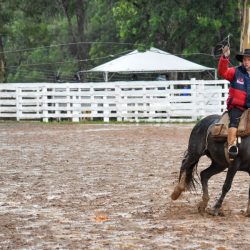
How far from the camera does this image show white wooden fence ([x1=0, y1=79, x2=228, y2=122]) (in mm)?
29203

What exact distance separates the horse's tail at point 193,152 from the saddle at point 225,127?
0.87 feet

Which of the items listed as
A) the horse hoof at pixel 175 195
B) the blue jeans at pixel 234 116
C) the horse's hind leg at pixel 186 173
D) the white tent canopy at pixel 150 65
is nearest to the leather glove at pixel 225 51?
the blue jeans at pixel 234 116

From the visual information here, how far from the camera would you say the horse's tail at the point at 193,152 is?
9359mm

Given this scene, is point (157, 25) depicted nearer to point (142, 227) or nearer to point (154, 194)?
point (154, 194)

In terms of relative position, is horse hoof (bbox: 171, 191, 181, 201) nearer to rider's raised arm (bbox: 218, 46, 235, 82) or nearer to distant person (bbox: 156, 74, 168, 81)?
rider's raised arm (bbox: 218, 46, 235, 82)

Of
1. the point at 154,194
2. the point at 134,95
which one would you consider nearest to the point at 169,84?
the point at 134,95

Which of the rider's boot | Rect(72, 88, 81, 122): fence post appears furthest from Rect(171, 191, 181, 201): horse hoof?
Rect(72, 88, 81, 122): fence post

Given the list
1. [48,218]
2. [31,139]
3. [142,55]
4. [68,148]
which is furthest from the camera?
[142,55]

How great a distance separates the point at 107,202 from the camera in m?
10.0

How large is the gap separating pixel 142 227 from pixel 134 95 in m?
21.6

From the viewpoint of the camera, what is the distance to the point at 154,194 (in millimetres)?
10797

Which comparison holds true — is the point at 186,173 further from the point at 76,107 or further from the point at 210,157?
the point at 76,107

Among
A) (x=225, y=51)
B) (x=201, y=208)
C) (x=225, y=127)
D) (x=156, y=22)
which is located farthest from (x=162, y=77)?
(x=225, y=51)

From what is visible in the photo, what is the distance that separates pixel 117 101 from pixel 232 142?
69.8ft
